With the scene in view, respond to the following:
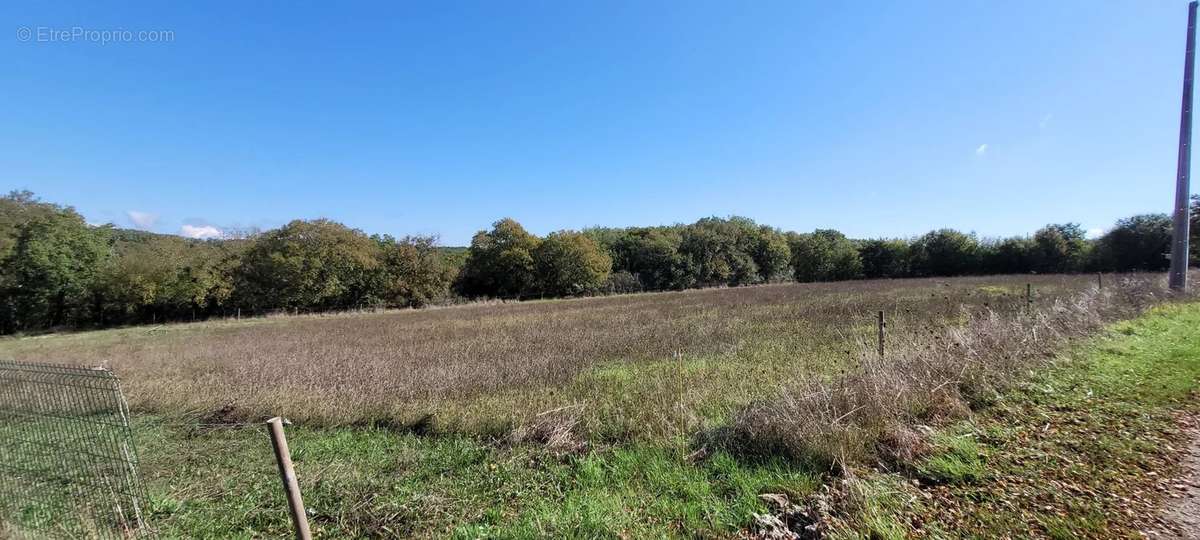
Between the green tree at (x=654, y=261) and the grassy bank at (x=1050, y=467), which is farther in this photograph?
the green tree at (x=654, y=261)

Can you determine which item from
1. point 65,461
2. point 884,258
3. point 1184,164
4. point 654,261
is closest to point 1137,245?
point 884,258

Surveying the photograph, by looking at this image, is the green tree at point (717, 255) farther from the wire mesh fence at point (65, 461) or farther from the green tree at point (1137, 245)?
the wire mesh fence at point (65, 461)

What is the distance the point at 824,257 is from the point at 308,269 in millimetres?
65736

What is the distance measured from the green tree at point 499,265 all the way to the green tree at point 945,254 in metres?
49.6

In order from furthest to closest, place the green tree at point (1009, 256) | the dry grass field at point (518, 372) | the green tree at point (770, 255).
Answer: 1. the green tree at point (770, 255)
2. the green tree at point (1009, 256)
3. the dry grass field at point (518, 372)

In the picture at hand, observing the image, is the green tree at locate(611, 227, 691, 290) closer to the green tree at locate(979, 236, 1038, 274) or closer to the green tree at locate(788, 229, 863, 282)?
the green tree at locate(788, 229, 863, 282)

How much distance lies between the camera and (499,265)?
160 ft

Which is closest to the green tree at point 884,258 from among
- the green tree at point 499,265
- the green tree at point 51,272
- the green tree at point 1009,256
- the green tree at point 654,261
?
the green tree at point 1009,256

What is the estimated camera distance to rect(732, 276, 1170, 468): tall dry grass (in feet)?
13.5

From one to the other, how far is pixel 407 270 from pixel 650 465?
144ft

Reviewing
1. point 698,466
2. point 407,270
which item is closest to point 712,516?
point 698,466

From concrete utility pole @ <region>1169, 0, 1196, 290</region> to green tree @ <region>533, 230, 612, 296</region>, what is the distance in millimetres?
41042

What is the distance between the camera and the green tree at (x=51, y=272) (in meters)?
31.3

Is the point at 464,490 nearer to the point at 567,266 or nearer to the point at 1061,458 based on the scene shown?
the point at 1061,458
